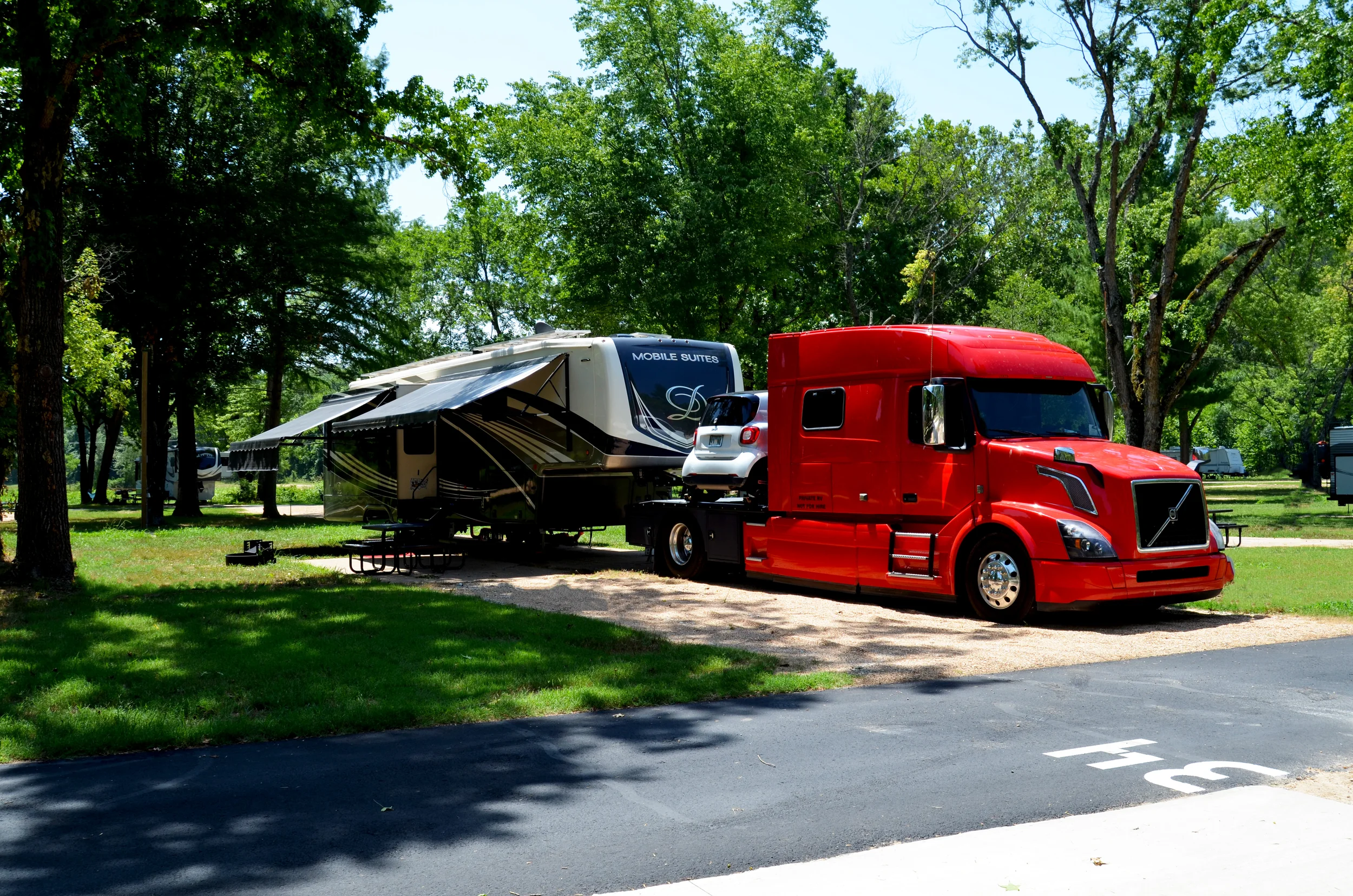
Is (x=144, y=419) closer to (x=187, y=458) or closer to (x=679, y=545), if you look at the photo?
(x=187, y=458)

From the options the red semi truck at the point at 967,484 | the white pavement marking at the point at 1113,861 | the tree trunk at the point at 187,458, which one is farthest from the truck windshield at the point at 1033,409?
the tree trunk at the point at 187,458

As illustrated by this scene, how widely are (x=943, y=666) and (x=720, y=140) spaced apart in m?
23.8

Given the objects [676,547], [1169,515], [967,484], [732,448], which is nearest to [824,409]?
[732,448]

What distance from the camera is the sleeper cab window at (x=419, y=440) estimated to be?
2100 centimetres

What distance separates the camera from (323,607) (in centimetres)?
1199

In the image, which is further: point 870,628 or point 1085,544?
point 870,628

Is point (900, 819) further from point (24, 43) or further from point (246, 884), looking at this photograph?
point (24, 43)

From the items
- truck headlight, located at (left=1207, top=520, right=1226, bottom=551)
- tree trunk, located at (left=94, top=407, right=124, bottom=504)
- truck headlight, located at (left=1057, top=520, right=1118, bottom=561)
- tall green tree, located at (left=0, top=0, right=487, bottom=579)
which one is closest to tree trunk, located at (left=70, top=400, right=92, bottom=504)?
tree trunk, located at (left=94, top=407, right=124, bottom=504)

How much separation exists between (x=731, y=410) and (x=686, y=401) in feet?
5.66

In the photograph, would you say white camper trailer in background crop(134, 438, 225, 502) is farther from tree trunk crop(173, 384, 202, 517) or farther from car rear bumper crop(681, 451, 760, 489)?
car rear bumper crop(681, 451, 760, 489)

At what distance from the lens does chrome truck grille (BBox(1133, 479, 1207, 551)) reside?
11.1 m

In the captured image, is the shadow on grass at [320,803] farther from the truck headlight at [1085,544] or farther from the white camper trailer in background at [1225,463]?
the white camper trailer in background at [1225,463]

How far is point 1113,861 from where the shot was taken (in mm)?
4496

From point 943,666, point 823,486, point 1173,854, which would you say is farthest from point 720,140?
point 1173,854
